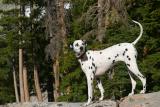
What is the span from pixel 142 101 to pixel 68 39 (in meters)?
18.2

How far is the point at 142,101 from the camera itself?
10641mm

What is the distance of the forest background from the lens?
22.6 metres

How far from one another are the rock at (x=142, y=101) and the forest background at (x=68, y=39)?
18.3ft

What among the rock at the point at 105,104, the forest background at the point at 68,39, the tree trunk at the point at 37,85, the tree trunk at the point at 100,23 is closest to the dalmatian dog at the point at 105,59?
the rock at the point at 105,104

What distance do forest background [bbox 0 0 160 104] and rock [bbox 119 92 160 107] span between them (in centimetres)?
557

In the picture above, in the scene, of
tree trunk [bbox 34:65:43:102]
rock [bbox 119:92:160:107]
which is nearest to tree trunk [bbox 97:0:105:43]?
tree trunk [bbox 34:65:43:102]

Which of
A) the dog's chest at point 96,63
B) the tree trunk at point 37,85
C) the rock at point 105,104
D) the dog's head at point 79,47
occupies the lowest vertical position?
the tree trunk at point 37,85

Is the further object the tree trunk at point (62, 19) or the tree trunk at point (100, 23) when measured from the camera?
the tree trunk at point (62, 19)

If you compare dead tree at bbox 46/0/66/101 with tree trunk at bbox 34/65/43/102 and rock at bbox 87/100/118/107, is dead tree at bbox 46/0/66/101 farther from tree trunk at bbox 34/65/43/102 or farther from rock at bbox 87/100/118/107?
rock at bbox 87/100/118/107

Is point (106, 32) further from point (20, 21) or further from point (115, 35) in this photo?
point (20, 21)

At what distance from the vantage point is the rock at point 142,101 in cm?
1055

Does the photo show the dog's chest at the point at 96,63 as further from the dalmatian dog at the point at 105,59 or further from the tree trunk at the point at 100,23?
the tree trunk at the point at 100,23

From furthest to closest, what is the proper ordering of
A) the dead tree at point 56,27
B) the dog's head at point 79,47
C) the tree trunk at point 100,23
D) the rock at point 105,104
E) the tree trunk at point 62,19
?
the tree trunk at point 62,19, the dead tree at point 56,27, the tree trunk at point 100,23, the rock at point 105,104, the dog's head at point 79,47

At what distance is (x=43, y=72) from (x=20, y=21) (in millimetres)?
4973
